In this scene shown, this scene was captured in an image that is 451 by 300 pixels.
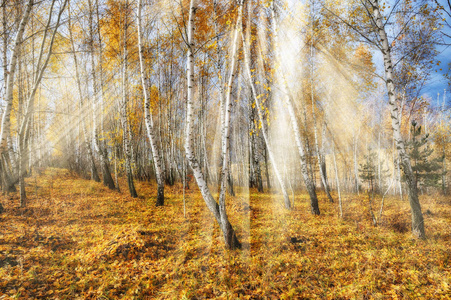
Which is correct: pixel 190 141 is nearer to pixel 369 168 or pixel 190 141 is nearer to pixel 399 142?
pixel 399 142

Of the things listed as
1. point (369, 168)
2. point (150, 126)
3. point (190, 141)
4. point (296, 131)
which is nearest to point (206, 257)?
A: point (190, 141)

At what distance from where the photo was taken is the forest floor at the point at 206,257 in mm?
3344

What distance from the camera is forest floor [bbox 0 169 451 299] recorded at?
334 cm

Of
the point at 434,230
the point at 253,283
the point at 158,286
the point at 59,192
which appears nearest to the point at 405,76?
the point at 434,230

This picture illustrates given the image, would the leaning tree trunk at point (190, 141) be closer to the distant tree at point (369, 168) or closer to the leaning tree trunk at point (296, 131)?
the leaning tree trunk at point (296, 131)

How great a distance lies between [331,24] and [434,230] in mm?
9209

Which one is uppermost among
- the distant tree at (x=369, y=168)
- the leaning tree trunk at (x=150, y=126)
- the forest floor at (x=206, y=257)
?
the leaning tree trunk at (x=150, y=126)

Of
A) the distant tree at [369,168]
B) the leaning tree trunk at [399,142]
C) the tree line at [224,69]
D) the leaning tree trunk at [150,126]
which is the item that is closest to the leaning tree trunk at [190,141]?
the tree line at [224,69]

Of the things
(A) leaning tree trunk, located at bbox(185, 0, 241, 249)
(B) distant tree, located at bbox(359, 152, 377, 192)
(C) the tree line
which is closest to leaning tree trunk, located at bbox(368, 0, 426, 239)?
(C) the tree line

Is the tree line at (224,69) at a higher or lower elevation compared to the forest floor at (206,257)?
higher

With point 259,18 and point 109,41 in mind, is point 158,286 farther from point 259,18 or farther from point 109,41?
point 109,41

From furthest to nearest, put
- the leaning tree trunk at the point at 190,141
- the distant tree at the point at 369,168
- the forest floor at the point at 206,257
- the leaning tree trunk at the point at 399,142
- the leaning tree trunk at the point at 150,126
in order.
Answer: the distant tree at the point at 369,168 < the leaning tree trunk at the point at 150,126 < the leaning tree trunk at the point at 399,142 < the leaning tree trunk at the point at 190,141 < the forest floor at the point at 206,257

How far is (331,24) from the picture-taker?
8883 mm

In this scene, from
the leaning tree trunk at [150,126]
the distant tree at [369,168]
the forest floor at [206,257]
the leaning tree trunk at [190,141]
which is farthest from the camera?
the distant tree at [369,168]
